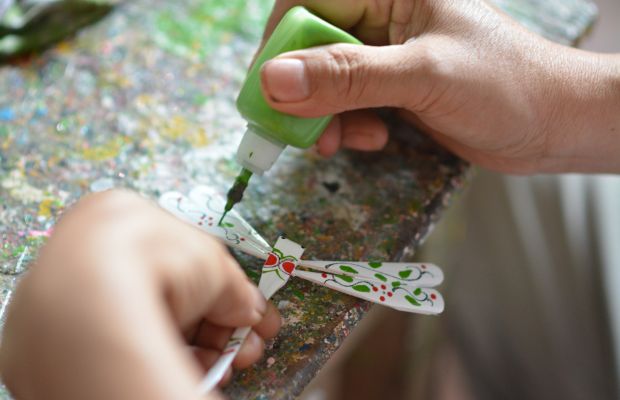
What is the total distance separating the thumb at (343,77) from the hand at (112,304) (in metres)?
0.16

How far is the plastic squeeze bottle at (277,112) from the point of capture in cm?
54

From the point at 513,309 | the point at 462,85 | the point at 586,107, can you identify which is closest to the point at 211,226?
the point at 462,85

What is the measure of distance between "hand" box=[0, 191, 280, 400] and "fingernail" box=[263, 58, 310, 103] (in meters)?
0.16

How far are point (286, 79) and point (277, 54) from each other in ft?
0.16

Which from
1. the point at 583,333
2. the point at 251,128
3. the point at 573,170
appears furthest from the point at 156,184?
the point at 583,333

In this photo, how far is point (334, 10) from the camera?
1.98 ft

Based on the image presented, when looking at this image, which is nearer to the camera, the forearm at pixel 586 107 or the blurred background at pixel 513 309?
the forearm at pixel 586 107

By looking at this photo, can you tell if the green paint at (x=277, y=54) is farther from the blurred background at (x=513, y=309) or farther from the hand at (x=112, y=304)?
the blurred background at (x=513, y=309)

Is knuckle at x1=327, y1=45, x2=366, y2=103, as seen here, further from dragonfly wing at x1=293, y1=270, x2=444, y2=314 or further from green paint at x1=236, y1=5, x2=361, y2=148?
dragonfly wing at x1=293, y1=270, x2=444, y2=314

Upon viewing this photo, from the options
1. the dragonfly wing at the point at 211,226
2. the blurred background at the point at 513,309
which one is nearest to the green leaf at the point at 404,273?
the dragonfly wing at the point at 211,226

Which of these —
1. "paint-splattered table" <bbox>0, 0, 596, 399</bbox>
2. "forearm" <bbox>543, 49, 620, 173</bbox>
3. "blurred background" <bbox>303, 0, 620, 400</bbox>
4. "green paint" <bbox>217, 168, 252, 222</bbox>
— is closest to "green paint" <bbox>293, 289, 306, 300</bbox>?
"paint-splattered table" <bbox>0, 0, 596, 399</bbox>

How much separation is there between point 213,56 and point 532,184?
65cm

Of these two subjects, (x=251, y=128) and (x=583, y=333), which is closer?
(x=251, y=128)

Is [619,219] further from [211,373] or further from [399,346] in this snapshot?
[211,373]
